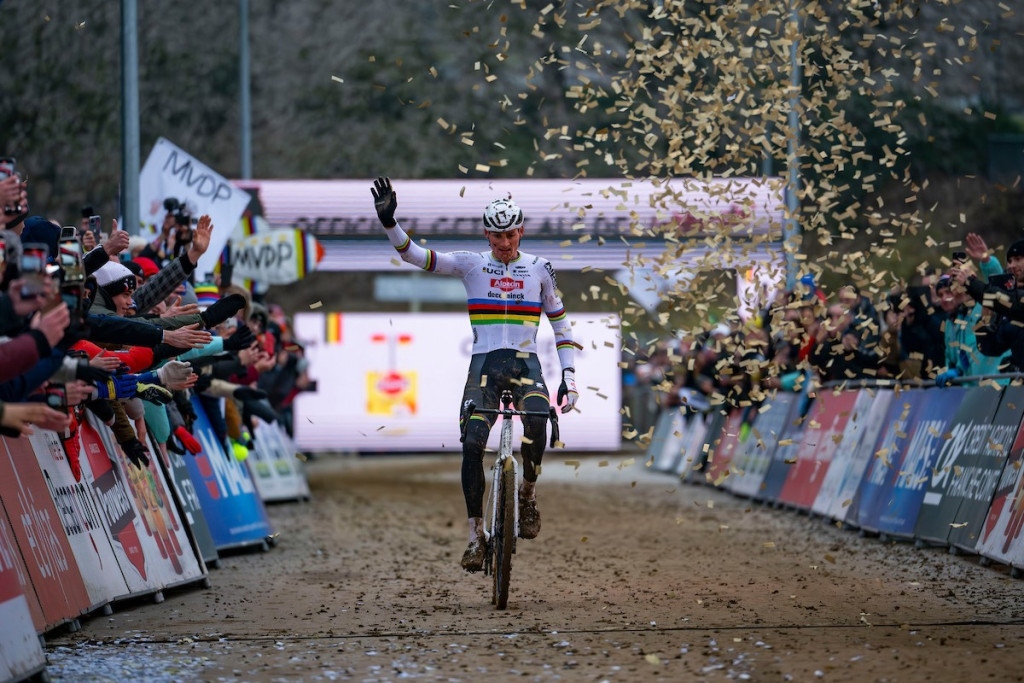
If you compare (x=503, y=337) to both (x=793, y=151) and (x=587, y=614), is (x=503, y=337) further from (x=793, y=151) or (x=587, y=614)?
(x=793, y=151)

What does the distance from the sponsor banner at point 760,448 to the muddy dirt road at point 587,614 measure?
137 inches

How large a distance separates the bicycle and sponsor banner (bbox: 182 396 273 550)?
414cm

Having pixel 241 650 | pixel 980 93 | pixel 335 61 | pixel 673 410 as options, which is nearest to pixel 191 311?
pixel 241 650

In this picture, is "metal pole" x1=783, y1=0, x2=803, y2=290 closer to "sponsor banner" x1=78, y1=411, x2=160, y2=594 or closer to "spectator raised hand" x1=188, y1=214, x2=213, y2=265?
"spectator raised hand" x1=188, y1=214, x2=213, y2=265

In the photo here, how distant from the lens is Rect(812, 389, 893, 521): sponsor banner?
16125mm

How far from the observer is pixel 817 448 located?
18.3 metres

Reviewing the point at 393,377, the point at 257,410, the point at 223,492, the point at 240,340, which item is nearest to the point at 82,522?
the point at 240,340

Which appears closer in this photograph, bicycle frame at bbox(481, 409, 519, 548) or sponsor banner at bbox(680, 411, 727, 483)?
bicycle frame at bbox(481, 409, 519, 548)

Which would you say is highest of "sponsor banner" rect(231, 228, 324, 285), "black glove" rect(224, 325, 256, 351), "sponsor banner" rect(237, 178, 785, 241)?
"sponsor banner" rect(237, 178, 785, 241)

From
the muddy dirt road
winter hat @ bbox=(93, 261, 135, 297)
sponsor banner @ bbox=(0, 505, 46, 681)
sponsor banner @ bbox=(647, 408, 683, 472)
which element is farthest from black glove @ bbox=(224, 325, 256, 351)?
sponsor banner @ bbox=(647, 408, 683, 472)

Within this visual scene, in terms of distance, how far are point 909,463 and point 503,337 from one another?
542 centimetres

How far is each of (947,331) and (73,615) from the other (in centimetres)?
868

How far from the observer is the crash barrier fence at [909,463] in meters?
12.5

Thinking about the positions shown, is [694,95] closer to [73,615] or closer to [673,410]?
[73,615]
